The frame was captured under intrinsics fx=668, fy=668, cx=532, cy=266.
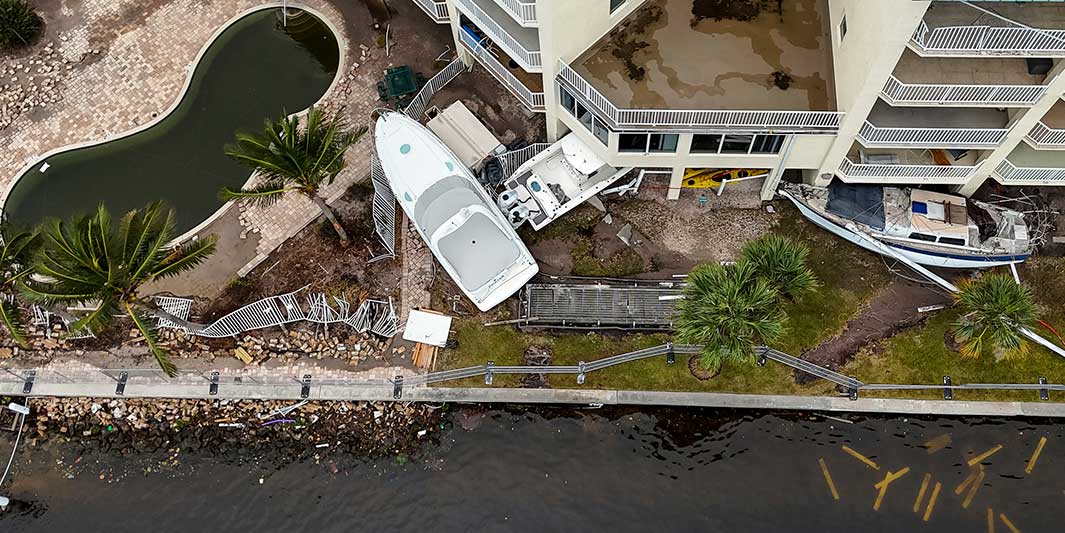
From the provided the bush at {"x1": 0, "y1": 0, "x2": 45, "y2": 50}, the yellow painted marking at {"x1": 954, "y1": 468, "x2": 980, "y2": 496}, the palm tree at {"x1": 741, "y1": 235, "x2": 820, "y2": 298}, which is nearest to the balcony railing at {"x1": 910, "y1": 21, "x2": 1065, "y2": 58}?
the palm tree at {"x1": 741, "y1": 235, "x2": 820, "y2": 298}

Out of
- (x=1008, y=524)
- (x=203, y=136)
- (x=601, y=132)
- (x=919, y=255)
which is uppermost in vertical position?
(x=601, y=132)

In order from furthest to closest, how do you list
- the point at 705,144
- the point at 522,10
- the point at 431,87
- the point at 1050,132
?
the point at 431,87 → the point at 705,144 → the point at 1050,132 → the point at 522,10

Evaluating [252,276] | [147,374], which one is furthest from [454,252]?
[147,374]

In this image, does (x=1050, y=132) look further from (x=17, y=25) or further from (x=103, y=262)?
(x=17, y=25)

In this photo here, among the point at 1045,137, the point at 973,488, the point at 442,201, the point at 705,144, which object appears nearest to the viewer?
the point at 1045,137

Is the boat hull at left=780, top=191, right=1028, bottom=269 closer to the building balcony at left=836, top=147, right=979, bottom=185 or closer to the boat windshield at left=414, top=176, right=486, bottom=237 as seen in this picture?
the building balcony at left=836, top=147, right=979, bottom=185

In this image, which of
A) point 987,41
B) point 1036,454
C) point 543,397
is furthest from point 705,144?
point 1036,454

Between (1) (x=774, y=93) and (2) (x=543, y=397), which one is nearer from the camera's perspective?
(1) (x=774, y=93)
